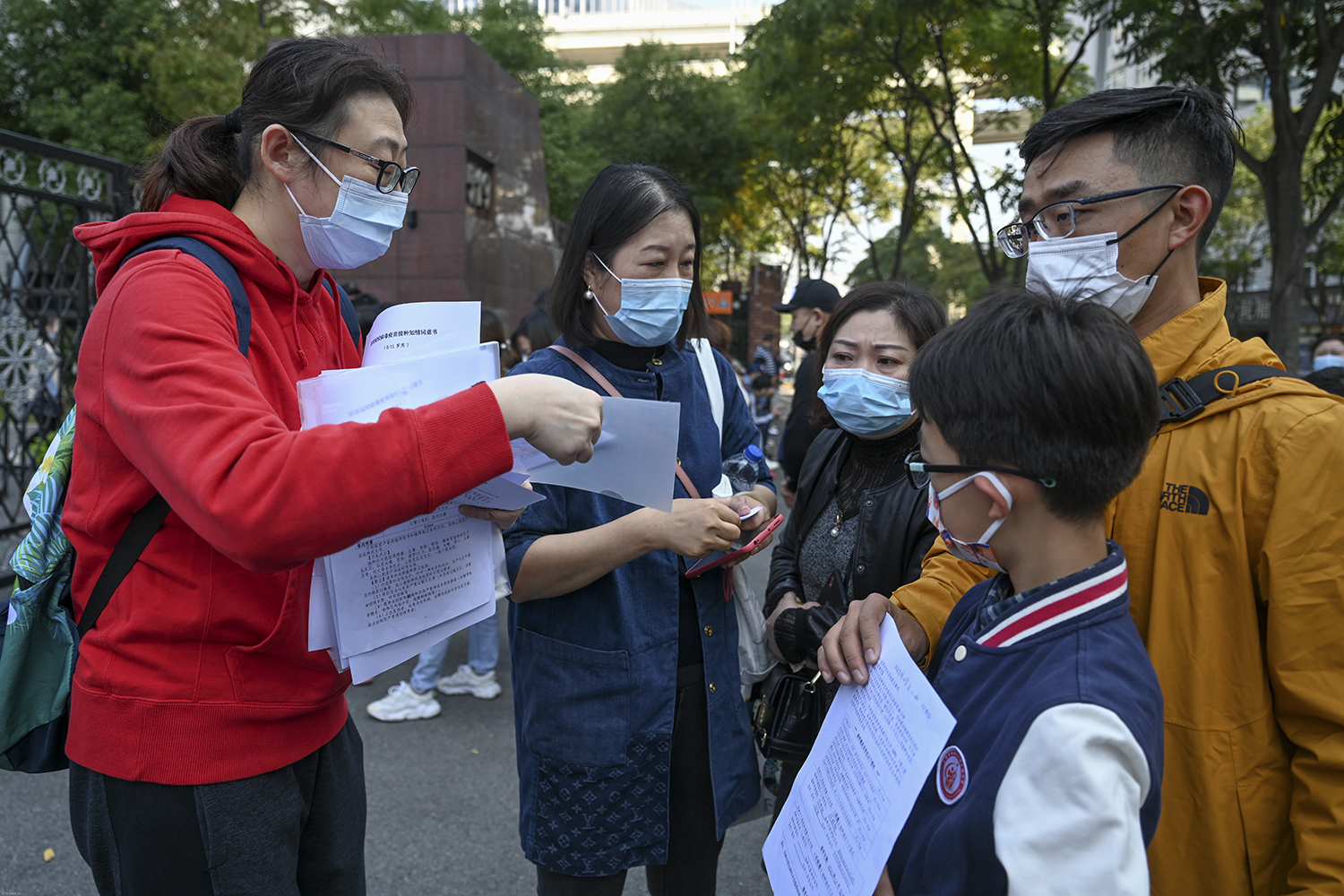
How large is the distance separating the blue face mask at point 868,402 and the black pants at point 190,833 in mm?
1509

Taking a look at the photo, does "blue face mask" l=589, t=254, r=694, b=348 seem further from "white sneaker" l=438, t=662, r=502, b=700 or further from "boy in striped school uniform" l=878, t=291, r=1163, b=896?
"white sneaker" l=438, t=662, r=502, b=700

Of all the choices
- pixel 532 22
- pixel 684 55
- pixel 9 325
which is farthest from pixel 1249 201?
pixel 9 325

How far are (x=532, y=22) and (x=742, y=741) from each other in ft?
93.6

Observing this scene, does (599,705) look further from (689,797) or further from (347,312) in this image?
(347,312)

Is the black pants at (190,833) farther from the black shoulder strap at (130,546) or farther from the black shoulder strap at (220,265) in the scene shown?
the black shoulder strap at (220,265)

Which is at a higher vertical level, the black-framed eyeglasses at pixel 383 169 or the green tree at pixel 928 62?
the green tree at pixel 928 62

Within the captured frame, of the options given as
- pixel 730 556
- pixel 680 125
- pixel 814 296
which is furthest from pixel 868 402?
pixel 680 125

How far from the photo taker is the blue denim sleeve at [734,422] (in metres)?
2.38

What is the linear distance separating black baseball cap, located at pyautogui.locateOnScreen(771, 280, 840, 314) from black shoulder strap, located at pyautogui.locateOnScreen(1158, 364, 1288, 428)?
17.0ft

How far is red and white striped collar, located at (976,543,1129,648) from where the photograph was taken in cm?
122

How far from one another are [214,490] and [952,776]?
105 cm

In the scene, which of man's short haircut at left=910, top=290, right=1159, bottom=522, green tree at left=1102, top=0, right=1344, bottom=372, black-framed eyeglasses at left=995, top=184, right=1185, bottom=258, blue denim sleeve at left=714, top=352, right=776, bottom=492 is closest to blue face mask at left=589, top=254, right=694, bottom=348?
blue denim sleeve at left=714, top=352, right=776, bottom=492

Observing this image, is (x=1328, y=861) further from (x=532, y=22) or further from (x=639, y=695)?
(x=532, y=22)

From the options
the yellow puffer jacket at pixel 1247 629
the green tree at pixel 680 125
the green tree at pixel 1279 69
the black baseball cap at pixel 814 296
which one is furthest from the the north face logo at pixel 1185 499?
the green tree at pixel 680 125
